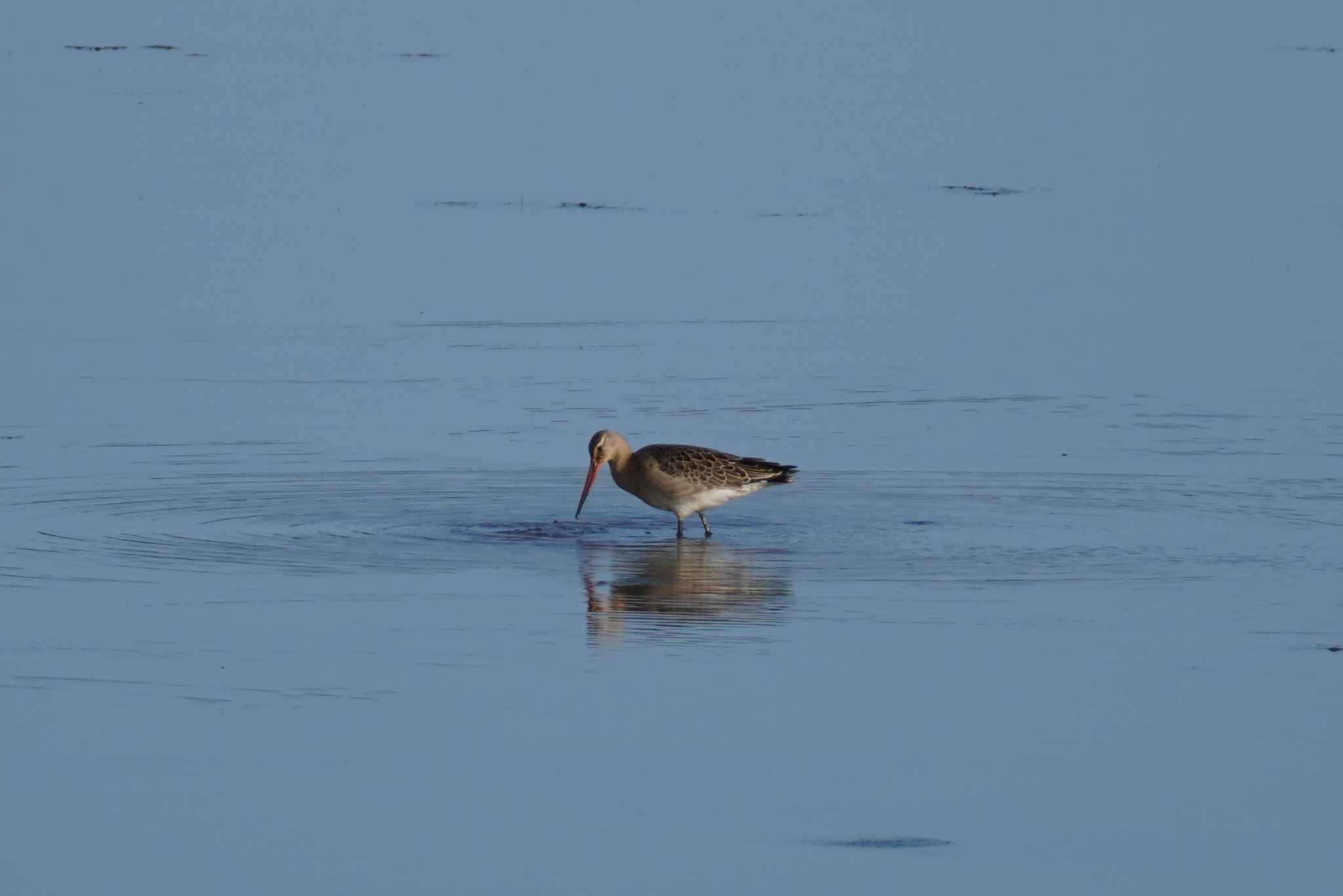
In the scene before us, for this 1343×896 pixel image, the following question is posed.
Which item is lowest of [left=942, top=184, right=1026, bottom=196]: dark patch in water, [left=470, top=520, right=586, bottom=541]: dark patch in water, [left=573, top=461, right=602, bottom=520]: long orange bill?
[left=470, top=520, right=586, bottom=541]: dark patch in water

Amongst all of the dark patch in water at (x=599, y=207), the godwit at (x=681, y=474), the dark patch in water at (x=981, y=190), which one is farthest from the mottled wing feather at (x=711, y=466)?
the dark patch in water at (x=981, y=190)

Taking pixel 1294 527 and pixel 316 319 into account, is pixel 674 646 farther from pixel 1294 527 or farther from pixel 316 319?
pixel 316 319

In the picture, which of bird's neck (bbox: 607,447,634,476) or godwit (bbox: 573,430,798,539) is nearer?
godwit (bbox: 573,430,798,539)

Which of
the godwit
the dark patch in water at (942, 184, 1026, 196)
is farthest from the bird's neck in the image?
the dark patch in water at (942, 184, 1026, 196)

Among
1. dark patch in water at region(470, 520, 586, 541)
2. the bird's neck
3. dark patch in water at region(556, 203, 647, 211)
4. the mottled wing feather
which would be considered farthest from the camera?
dark patch in water at region(556, 203, 647, 211)

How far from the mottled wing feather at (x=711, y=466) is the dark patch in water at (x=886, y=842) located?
227 inches

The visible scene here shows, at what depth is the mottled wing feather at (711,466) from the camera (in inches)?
509

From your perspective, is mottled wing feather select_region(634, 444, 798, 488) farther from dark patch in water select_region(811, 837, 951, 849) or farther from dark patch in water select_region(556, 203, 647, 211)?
dark patch in water select_region(556, 203, 647, 211)

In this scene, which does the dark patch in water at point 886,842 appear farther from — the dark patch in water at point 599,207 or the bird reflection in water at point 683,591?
the dark patch in water at point 599,207

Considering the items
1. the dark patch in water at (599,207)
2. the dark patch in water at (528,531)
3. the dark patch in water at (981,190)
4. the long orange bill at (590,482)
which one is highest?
the dark patch in water at (981,190)

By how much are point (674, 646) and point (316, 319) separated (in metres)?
8.78

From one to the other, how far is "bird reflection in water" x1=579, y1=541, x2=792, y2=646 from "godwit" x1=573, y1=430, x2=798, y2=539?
29cm

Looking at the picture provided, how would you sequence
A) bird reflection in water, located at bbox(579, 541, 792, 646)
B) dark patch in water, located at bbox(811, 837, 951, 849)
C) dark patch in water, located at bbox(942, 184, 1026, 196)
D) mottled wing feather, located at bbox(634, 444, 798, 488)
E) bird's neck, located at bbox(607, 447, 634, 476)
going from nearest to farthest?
dark patch in water, located at bbox(811, 837, 951, 849)
bird reflection in water, located at bbox(579, 541, 792, 646)
mottled wing feather, located at bbox(634, 444, 798, 488)
bird's neck, located at bbox(607, 447, 634, 476)
dark patch in water, located at bbox(942, 184, 1026, 196)

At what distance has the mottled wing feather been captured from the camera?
42.4 ft
